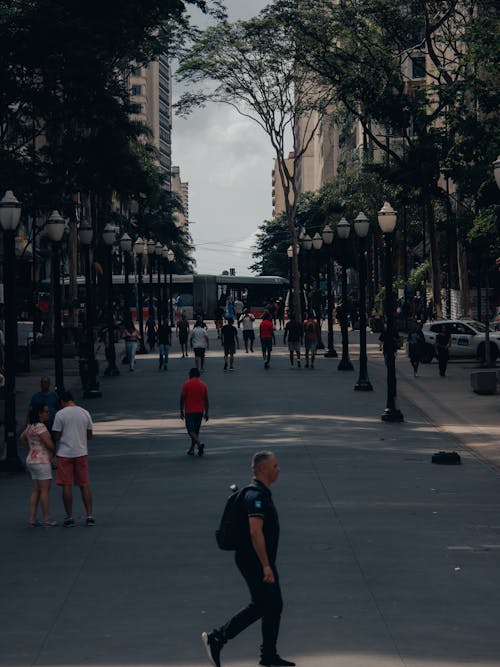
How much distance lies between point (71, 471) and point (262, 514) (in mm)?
7700

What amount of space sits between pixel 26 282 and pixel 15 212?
2772 inches

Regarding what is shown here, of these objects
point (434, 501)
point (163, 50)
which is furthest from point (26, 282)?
point (434, 501)

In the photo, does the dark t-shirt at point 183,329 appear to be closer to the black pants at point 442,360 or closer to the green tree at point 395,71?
the green tree at point 395,71

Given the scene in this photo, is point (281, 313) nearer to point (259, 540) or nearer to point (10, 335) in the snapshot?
point (10, 335)

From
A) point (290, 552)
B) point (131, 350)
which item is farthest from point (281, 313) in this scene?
point (290, 552)

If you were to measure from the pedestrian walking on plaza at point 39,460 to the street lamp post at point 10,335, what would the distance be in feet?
19.2

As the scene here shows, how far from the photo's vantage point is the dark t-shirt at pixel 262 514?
929 centimetres

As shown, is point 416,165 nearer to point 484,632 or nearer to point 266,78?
point 266,78

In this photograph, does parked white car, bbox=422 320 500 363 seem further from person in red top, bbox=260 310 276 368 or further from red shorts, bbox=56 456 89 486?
red shorts, bbox=56 456 89 486

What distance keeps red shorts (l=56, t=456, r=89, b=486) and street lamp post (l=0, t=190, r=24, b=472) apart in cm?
597

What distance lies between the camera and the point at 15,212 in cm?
2470

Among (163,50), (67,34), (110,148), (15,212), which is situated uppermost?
(163,50)

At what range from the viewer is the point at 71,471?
1664 cm

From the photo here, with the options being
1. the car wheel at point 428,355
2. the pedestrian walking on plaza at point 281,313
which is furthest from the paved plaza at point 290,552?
the pedestrian walking on plaza at point 281,313
